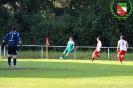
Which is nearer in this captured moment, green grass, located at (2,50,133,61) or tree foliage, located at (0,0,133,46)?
green grass, located at (2,50,133,61)

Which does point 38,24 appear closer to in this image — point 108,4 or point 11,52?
point 108,4

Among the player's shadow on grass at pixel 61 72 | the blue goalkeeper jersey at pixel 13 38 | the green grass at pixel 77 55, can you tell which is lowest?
the green grass at pixel 77 55

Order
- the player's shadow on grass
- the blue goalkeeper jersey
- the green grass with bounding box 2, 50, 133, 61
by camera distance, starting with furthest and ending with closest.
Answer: the green grass with bounding box 2, 50, 133, 61 < the blue goalkeeper jersey < the player's shadow on grass

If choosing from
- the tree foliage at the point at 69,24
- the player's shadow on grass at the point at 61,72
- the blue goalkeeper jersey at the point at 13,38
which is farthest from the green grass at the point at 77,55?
the player's shadow on grass at the point at 61,72

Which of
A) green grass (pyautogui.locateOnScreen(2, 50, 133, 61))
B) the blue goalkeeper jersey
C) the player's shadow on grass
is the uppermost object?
the blue goalkeeper jersey

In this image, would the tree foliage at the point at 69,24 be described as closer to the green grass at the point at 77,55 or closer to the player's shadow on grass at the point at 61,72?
the green grass at the point at 77,55

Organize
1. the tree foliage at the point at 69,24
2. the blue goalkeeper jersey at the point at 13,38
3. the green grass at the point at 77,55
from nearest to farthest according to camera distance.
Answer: the blue goalkeeper jersey at the point at 13,38, the green grass at the point at 77,55, the tree foliage at the point at 69,24

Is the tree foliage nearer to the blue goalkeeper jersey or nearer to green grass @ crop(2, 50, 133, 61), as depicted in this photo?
green grass @ crop(2, 50, 133, 61)

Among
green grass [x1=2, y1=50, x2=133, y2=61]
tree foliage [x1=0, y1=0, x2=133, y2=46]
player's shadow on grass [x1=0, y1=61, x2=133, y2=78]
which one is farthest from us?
tree foliage [x1=0, y1=0, x2=133, y2=46]

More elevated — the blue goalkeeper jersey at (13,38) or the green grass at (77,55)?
the blue goalkeeper jersey at (13,38)

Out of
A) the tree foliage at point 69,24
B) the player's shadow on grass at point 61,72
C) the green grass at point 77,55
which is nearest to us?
the player's shadow on grass at point 61,72

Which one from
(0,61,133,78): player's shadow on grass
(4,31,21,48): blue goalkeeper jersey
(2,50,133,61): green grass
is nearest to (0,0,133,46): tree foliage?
(2,50,133,61): green grass

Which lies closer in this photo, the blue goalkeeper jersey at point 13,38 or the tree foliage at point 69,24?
the blue goalkeeper jersey at point 13,38

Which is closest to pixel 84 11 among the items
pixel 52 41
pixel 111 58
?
pixel 52 41
